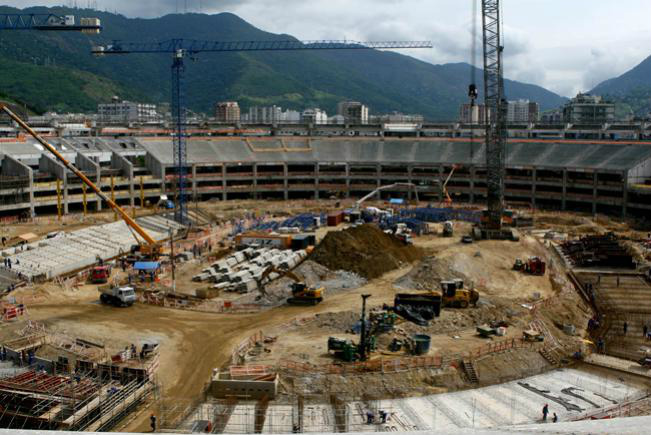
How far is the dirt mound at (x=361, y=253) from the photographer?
5631 cm

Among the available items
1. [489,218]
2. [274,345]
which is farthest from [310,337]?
[489,218]

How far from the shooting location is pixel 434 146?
116500mm

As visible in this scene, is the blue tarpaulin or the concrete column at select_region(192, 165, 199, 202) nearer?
the blue tarpaulin

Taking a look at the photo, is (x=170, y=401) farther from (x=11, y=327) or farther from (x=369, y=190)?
(x=369, y=190)

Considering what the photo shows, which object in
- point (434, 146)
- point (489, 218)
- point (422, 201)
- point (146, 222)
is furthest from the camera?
point (434, 146)

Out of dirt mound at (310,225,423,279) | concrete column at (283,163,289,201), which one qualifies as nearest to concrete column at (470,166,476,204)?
concrete column at (283,163,289,201)

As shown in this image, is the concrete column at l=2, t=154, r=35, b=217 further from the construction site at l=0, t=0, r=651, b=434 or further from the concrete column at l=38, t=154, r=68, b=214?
the concrete column at l=38, t=154, r=68, b=214

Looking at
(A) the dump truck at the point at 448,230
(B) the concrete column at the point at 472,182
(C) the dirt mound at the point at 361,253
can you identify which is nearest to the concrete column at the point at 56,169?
(C) the dirt mound at the point at 361,253

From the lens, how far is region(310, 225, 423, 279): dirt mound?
56312mm

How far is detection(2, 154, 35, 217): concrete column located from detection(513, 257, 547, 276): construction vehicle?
207 feet

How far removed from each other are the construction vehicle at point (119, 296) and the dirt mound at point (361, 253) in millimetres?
16660

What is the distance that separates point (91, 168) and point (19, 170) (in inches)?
441

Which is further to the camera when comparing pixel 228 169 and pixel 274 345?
pixel 228 169

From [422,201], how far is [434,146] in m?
13.5
